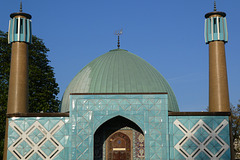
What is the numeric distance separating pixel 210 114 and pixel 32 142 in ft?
28.6

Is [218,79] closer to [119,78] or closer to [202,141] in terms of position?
[202,141]

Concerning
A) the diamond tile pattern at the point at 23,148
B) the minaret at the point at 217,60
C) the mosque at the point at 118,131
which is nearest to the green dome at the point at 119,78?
the mosque at the point at 118,131

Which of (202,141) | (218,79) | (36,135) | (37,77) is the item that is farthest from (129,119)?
(37,77)

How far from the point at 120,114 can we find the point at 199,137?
13.0 feet

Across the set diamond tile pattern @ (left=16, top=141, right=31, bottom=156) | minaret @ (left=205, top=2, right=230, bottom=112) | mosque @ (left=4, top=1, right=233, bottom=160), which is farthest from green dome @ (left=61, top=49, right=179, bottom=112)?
diamond tile pattern @ (left=16, top=141, right=31, bottom=156)

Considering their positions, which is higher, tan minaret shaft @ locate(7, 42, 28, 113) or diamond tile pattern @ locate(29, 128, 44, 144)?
tan minaret shaft @ locate(7, 42, 28, 113)

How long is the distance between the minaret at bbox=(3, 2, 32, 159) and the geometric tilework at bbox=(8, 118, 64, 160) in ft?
5.86

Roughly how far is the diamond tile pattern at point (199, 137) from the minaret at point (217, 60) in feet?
6.99

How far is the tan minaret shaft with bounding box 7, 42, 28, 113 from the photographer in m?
20.5

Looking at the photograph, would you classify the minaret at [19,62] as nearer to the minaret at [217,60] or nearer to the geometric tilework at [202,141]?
the geometric tilework at [202,141]

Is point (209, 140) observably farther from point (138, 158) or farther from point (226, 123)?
point (138, 158)

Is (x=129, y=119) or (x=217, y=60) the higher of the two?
(x=217, y=60)

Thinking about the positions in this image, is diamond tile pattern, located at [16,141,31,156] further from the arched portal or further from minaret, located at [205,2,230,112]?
minaret, located at [205,2,230,112]

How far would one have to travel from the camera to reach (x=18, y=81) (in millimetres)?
20812
